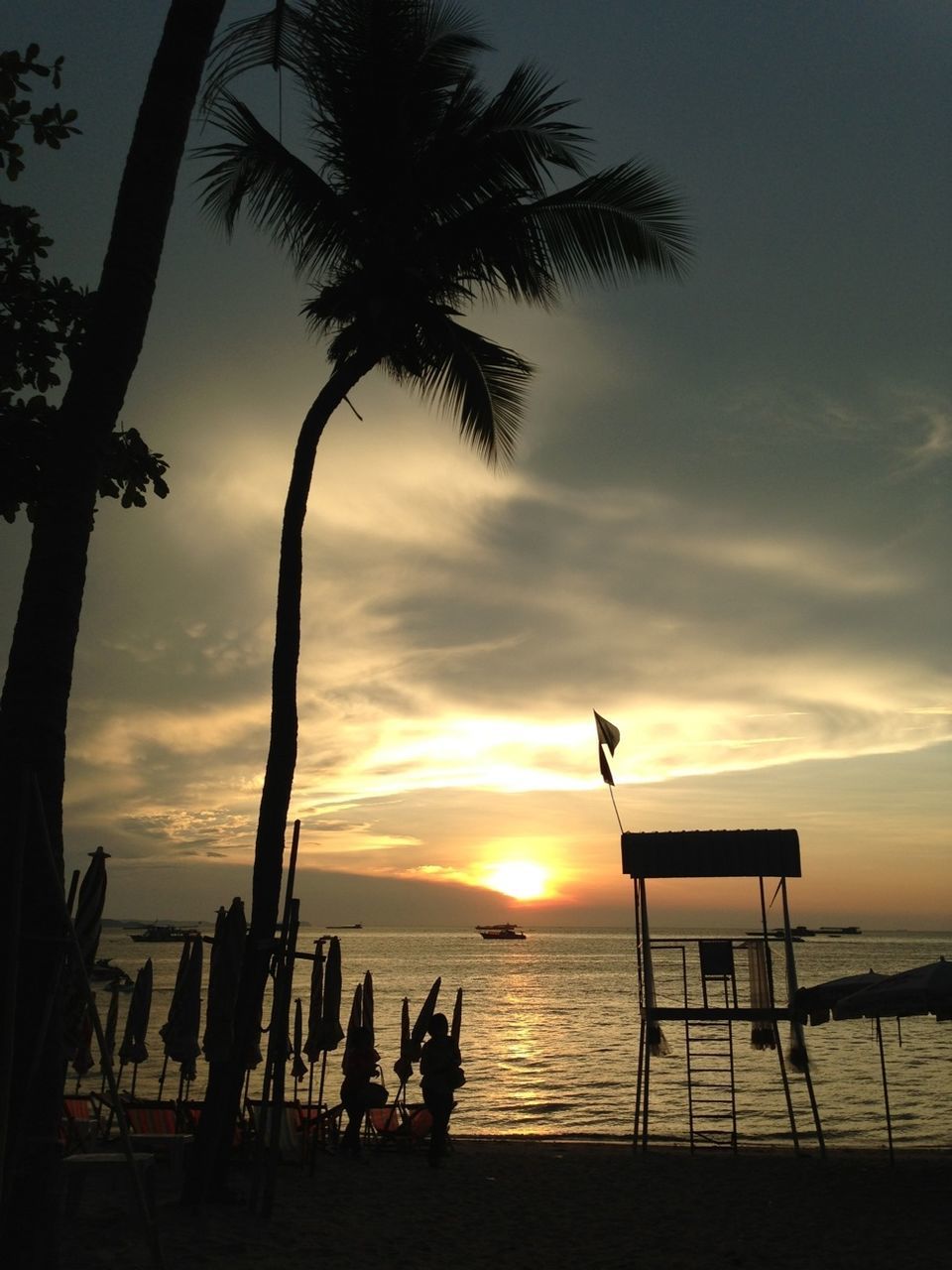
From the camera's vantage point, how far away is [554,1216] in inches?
475

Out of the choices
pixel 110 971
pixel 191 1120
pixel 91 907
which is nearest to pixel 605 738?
pixel 191 1120

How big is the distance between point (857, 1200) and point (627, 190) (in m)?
12.4

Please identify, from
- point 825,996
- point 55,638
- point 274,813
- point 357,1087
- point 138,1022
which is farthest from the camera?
point 138,1022

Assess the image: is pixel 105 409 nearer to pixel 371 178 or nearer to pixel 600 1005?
pixel 371 178

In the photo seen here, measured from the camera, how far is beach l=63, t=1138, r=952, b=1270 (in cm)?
972

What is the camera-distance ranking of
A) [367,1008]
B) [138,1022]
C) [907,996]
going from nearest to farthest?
[907,996] → [138,1022] → [367,1008]

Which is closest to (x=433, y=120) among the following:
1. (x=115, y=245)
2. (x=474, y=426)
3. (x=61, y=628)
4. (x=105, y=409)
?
(x=474, y=426)

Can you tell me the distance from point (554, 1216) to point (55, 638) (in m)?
9.17

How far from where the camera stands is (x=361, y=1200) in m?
12.1

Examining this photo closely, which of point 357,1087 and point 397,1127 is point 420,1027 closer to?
point 357,1087

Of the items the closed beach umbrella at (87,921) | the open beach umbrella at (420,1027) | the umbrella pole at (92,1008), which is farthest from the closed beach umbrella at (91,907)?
the open beach umbrella at (420,1027)

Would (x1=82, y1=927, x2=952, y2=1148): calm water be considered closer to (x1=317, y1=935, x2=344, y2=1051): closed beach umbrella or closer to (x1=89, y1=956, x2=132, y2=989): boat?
(x1=89, y1=956, x2=132, y2=989): boat

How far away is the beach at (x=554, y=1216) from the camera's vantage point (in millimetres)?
9719

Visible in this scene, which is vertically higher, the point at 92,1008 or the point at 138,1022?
the point at 92,1008
